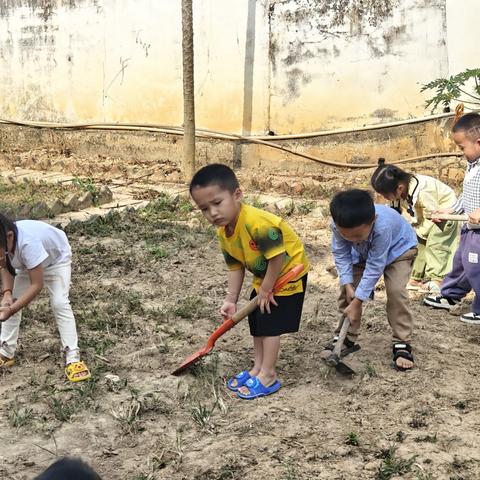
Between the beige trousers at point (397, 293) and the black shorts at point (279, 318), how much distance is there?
1.46 feet

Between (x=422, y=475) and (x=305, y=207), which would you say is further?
(x=305, y=207)

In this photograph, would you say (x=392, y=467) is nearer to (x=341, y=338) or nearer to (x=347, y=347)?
(x=341, y=338)

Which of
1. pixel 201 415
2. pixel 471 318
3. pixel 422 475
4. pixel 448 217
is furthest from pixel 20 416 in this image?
pixel 471 318

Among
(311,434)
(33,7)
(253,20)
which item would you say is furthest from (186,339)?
(33,7)

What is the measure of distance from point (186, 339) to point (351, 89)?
5.34 metres

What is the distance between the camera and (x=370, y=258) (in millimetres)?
3545

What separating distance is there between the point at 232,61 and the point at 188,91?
3.85 ft

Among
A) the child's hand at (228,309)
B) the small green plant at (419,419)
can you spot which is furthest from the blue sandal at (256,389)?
the small green plant at (419,419)

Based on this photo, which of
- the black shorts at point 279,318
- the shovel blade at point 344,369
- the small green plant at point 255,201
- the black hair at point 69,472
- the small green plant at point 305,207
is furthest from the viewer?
the small green plant at point 255,201

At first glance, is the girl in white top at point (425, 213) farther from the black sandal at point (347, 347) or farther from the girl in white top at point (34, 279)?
the girl in white top at point (34, 279)

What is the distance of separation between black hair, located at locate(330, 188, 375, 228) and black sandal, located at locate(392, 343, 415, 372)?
2.87ft

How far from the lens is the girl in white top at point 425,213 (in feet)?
14.5

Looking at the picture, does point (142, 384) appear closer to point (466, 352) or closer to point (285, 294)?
point (285, 294)

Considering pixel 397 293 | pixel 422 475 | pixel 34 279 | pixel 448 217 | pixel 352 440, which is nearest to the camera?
pixel 422 475
